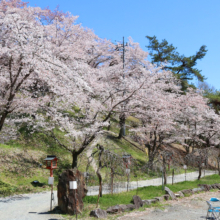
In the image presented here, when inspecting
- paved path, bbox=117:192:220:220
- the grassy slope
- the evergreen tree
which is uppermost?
the evergreen tree

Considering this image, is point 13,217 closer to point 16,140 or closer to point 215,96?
point 16,140

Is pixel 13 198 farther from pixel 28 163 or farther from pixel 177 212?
pixel 177 212

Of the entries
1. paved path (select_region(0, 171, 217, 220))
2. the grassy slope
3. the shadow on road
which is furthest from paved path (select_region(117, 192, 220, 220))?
the shadow on road

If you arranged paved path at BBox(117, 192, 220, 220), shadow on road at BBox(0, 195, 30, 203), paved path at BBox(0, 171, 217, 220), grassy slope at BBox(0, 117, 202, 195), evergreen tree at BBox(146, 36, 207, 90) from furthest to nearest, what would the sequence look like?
1. evergreen tree at BBox(146, 36, 207, 90)
2. grassy slope at BBox(0, 117, 202, 195)
3. shadow on road at BBox(0, 195, 30, 203)
4. paved path at BBox(117, 192, 220, 220)
5. paved path at BBox(0, 171, 217, 220)

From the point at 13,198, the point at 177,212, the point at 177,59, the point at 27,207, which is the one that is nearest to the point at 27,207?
the point at 27,207

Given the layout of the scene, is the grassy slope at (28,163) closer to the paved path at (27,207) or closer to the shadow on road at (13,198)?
the shadow on road at (13,198)

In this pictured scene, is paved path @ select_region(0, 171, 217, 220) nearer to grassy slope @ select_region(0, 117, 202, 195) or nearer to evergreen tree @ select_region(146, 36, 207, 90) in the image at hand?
grassy slope @ select_region(0, 117, 202, 195)

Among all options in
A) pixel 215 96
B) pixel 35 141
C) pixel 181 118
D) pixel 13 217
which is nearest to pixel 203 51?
pixel 215 96

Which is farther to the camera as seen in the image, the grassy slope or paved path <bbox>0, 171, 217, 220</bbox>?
the grassy slope

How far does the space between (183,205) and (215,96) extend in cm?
2280

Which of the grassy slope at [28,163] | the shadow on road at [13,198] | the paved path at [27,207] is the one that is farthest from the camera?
the grassy slope at [28,163]

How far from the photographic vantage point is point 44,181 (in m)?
12.6

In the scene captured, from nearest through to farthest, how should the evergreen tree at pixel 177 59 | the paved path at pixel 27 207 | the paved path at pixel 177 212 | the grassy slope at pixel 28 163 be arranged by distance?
the paved path at pixel 27 207 → the paved path at pixel 177 212 → the grassy slope at pixel 28 163 → the evergreen tree at pixel 177 59

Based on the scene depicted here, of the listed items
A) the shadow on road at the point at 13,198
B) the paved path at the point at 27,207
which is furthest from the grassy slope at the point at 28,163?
the paved path at the point at 27,207
